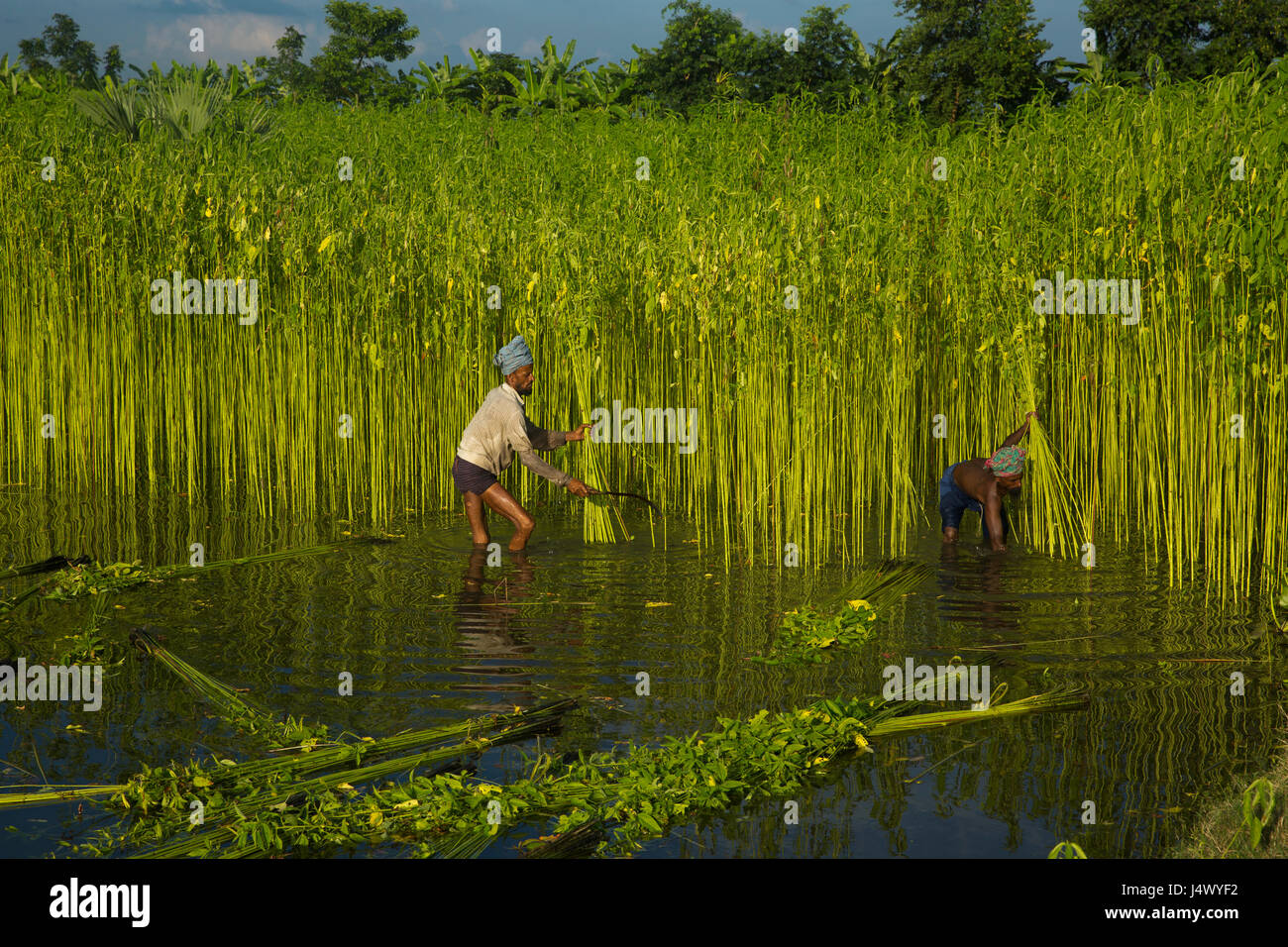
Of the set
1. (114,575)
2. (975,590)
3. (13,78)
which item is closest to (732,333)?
(975,590)

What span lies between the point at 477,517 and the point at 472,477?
26cm

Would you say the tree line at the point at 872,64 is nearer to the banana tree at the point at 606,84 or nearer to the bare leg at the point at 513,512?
the banana tree at the point at 606,84

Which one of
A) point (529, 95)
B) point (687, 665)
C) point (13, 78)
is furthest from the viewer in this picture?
point (529, 95)

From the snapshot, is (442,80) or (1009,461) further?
(442,80)

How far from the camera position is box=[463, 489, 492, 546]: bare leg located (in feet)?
25.0

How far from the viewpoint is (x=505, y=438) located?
7594mm

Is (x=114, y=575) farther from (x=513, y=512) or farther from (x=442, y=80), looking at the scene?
(x=442, y=80)

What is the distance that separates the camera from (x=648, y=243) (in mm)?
7516

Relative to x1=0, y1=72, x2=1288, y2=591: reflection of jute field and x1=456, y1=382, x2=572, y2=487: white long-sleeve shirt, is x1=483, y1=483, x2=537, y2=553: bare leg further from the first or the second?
x1=0, y1=72, x2=1288, y2=591: reflection of jute field

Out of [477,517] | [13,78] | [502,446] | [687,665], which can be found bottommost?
[687,665]

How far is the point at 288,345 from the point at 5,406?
9.20ft

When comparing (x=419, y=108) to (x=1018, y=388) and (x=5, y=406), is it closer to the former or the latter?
(x=5, y=406)
